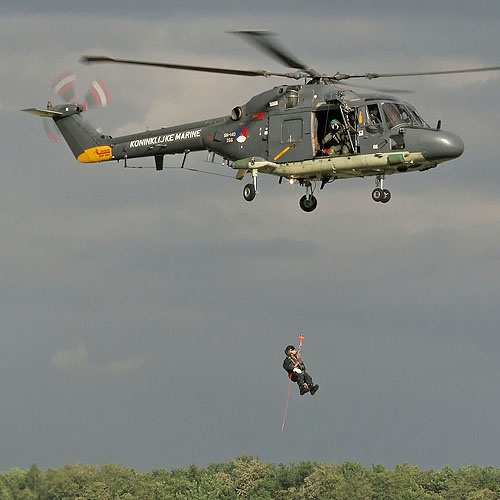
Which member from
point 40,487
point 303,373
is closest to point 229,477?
point 40,487

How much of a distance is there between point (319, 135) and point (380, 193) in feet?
9.14

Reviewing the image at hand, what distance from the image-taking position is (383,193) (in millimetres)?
46438

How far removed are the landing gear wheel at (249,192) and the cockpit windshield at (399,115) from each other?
5169 mm

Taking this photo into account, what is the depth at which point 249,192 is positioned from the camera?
47938 mm

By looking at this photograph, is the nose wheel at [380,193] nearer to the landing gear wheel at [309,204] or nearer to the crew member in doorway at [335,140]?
the crew member in doorway at [335,140]

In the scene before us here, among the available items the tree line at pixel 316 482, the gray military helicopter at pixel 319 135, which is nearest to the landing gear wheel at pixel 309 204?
the gray military helicopter at pixel 319 135

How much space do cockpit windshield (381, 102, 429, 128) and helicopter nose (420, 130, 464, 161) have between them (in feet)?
3.73

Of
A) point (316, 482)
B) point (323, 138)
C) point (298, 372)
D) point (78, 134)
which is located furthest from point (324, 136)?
point (316, 482)

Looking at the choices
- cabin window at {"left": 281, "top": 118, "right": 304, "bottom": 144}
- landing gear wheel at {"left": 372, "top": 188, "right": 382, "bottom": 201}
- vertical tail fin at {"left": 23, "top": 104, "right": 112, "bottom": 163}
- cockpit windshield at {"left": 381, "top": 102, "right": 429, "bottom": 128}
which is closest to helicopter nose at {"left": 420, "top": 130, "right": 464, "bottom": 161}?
cockpit windshield at {"left": 381, "top": 102, "right": 429, "bottom": 128}

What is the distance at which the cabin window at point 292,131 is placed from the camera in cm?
4709

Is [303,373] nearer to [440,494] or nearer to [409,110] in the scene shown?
[409,110]

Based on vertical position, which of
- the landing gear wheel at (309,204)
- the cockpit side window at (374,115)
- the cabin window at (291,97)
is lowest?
the landing gear wheel at (309,204)

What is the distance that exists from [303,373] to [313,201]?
7.21 meters

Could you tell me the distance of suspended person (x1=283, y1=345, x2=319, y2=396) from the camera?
144 feet
